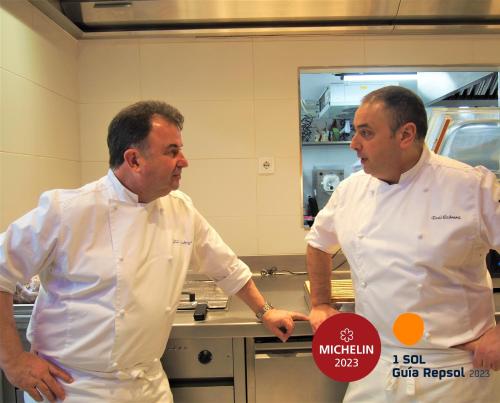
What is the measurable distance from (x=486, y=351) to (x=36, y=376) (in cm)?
81

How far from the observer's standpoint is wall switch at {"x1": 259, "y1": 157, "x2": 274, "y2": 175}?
170 cm

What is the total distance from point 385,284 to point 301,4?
112 centimetres

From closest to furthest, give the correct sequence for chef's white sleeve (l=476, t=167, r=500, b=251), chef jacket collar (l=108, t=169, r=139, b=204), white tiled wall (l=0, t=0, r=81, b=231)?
chef's white sleeve (l=476, t=167, r=500, b=251) → chef jacket collar (l=108, t=169, r=139, b=204) → white tiled wall (l=0, t=0, r=81, b=231)

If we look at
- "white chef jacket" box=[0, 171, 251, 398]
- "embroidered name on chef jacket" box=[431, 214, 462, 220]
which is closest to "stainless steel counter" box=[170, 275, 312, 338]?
"white chef jacket" box=[0, 171, 251, 398]

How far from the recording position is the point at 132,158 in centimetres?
83

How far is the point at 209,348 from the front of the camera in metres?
1.14

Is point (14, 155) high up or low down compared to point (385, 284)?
up

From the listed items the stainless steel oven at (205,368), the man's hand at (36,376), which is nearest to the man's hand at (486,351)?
the stainless steel oven at (205,368)

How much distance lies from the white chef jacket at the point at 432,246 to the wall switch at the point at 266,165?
2.88 ft

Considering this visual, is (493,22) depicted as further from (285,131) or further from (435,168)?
(435,168)

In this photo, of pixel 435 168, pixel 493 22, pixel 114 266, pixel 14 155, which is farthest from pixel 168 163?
pixel 493 22

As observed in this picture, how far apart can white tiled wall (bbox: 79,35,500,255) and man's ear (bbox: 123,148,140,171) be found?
0.87 meters

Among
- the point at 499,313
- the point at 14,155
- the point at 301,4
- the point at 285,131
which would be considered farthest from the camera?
the point at 285,131

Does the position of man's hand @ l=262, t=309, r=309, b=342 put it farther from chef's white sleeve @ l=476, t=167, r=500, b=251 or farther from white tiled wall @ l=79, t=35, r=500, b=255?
white tiled wall @ l=79, t=35, r=500, b=255
